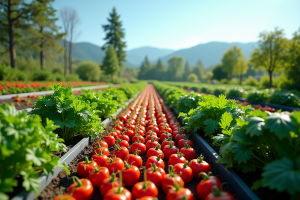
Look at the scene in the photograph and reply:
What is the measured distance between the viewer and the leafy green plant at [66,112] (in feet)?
10.6

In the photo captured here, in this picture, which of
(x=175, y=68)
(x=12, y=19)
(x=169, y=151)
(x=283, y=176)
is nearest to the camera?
(x=283, y=176)

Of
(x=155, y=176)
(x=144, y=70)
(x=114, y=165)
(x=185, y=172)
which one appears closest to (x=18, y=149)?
(x=114, y=165)

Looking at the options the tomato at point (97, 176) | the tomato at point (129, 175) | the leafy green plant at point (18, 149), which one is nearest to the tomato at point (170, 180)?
the tomato at point (129, 175)

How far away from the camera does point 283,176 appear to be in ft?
4.78

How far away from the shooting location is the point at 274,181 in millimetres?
1469

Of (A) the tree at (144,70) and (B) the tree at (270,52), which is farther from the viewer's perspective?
(A) the tree at (144,70)

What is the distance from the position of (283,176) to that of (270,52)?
32.3 meters

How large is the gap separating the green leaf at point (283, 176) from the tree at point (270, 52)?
96.6 feet

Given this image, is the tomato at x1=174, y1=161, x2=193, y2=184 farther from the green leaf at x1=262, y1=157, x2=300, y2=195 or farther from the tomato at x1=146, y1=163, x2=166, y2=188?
the green leaf at x1=262, y1=157, x2=300, y2=195

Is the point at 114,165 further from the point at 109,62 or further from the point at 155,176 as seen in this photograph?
the point at 109,62

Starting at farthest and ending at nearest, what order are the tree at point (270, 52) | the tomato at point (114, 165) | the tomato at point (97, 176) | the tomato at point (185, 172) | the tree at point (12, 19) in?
1. the tree at point (270, 52)
2. the tree at point (12, 19)
3. the tomato at point (114, 165)
4. the tomato at point (185, 172)
5. the tomato at point (97, 176)

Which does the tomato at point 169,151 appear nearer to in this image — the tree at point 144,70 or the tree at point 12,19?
the tree at point 12,19

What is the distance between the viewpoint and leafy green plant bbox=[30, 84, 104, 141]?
3244 mm

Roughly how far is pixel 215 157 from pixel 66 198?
234cm
